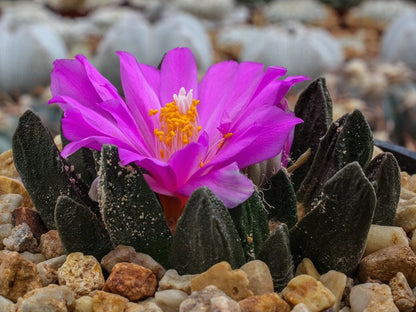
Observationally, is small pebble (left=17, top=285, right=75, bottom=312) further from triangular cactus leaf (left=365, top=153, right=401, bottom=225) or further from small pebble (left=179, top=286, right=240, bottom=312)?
triangular cactus leaf (left=365, top=153, right=401, bottom=225)

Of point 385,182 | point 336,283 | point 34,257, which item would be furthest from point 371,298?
point 34,257

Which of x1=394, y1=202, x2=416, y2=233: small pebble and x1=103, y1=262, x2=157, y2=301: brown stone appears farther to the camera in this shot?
x1=394, y1=202, x2=416, y2=233: small pebble

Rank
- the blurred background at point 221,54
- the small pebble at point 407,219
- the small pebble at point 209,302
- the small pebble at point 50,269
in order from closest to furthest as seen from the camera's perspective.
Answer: the small pebble at point 209,302 < the small pebble at point 50,269 < the small pebble at point 407,219 < the blurred background at point 221,54

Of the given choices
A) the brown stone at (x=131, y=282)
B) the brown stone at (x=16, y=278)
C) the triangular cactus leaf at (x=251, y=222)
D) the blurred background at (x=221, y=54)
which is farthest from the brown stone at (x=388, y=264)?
the blurred background at (x=221, y=54)

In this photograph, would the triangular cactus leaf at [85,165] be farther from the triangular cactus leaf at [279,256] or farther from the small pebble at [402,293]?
the small pebble at [402,293]

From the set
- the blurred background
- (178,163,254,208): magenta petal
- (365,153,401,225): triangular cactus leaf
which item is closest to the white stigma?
(178,163,254,208): magenta petal

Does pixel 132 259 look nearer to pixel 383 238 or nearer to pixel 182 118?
pixel 182 118

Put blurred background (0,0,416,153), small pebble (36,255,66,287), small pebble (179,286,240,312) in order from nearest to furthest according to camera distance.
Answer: small pebble (179,286,240,312) → small pebble (36,255,66,287) → blurred background (0,0,416,153)
